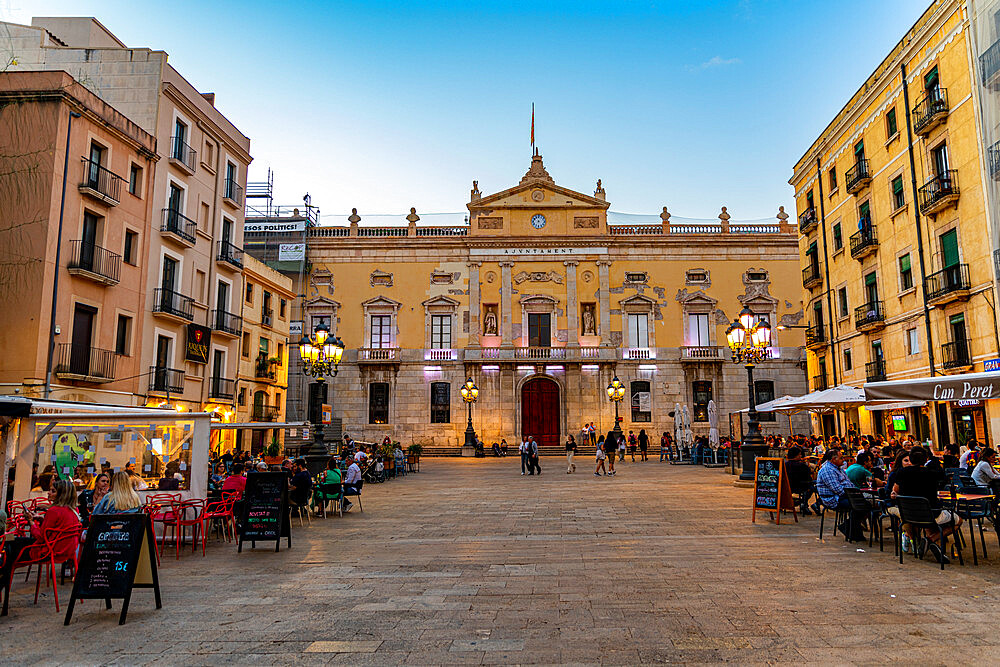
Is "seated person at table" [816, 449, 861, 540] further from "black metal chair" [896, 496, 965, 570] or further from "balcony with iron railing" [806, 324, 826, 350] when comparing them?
"balcony with iron railing" [806, 324, 826, 350]

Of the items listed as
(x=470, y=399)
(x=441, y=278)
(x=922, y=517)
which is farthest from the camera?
(x=441, y=278)

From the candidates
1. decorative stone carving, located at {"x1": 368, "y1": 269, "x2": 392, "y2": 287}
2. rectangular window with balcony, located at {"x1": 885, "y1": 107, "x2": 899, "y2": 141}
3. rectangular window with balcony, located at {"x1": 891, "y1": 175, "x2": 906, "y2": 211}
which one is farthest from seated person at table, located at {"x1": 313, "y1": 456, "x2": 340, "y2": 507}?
decorative stone carving, located at {"x1": 368, "y1": 269, "x2": 392, "y2": 287}

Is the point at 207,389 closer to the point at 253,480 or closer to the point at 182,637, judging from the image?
the point at 253,480

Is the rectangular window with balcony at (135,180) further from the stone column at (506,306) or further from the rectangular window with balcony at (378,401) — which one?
the stone column at (506,306)

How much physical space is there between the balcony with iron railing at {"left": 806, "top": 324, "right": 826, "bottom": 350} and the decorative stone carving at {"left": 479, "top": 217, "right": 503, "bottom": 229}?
59.9 feet

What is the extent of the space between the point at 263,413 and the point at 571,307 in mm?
18160

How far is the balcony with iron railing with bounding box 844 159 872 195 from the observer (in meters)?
24.6

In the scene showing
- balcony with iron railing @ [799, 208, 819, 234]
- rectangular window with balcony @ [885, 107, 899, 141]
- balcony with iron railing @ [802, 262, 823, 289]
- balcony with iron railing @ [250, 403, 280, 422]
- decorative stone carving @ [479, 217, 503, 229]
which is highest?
decorative stone carving @ [479, 217, 503, 229]

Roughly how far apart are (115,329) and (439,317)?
20775mm

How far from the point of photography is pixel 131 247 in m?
20.8

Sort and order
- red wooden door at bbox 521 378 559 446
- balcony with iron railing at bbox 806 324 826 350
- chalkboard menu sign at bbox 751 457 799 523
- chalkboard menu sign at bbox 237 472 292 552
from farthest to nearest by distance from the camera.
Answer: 1. red wooden door at bbox 521 378 559 446
2. balcony with iron railing at bbox 806 324 826 350
3. chalkboard menu sign at bbox 751 457 799 523
4. chalkboard menu sign at bbox 237 472 292 552

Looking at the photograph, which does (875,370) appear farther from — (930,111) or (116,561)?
(116,561)

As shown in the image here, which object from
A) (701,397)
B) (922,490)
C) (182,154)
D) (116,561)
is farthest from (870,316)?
(182,154)

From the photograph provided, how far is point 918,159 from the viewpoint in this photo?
69.8 feet
